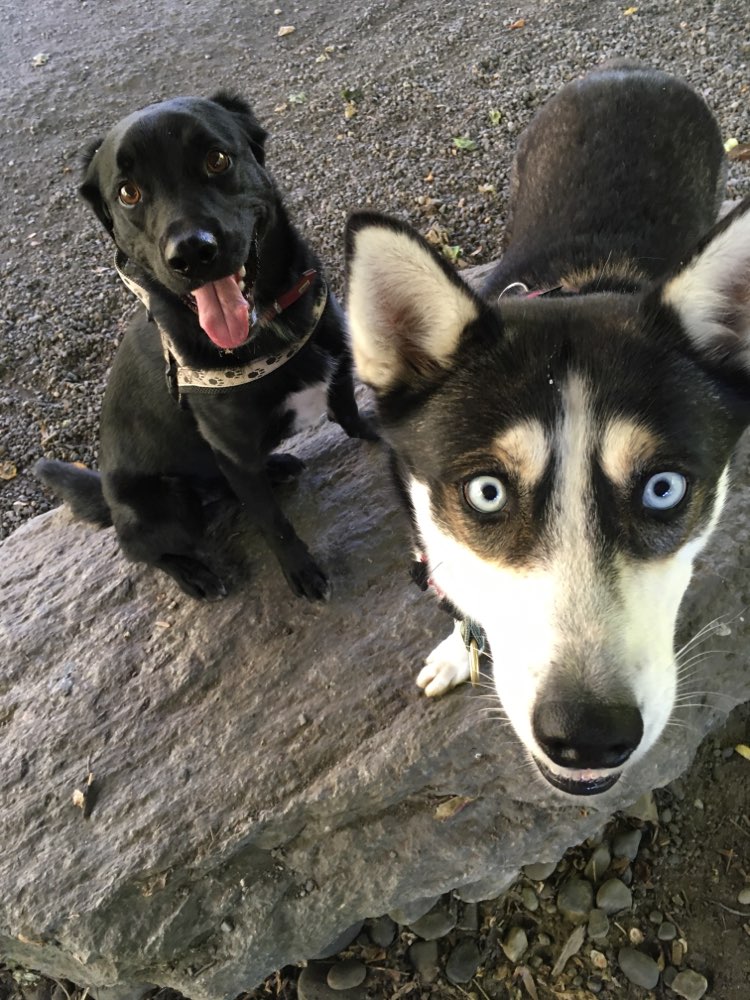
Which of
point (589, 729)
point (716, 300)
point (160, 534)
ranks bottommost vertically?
point (160, 534)

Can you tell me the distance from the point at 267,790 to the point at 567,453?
64.4 inches

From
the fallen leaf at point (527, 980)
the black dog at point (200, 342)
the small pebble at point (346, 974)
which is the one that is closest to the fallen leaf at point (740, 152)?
the black dog at point (200, 342)

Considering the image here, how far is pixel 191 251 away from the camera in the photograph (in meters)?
2.38

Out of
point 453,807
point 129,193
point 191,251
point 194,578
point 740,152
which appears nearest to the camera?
point 191,251

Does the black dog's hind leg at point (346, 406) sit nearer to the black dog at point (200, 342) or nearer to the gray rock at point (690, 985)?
the black dog at point (200, 342)

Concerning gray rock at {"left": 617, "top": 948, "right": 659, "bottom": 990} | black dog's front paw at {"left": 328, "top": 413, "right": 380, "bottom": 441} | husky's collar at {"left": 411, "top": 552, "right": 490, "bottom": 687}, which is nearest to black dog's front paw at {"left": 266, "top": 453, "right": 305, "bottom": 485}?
black dog's front paw at {"left": 328, "top": 413, "right": 380, "bottom": 441}

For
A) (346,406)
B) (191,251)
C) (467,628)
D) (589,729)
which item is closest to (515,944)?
(467,628)

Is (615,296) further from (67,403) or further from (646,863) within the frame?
(67,403)

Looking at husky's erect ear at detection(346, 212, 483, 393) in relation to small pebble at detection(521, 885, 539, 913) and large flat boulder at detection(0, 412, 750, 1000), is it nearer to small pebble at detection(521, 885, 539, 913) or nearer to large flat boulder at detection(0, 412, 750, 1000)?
large flat boulder at detection(0, 412, 750, 1000)

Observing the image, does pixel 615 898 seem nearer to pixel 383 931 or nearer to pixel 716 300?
pixel 383 931

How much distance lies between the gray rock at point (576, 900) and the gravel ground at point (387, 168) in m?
0.03

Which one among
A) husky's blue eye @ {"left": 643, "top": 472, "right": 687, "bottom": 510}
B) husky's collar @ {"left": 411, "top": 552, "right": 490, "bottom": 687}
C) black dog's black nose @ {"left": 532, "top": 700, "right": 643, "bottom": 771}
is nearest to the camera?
black dog's black nose @ {"left": 532, "top": 700, "right": 643, "bottom": 771}

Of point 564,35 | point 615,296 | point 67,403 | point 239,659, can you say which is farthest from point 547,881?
point 564,35

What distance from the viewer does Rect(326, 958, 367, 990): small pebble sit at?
2.75 meters
